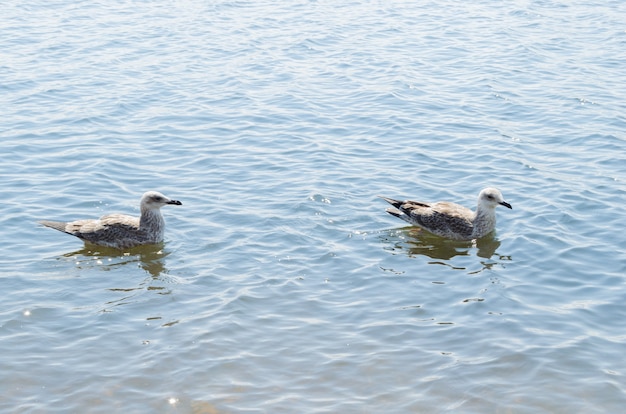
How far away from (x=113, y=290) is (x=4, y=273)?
1.73 meters

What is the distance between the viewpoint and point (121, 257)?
601 inches

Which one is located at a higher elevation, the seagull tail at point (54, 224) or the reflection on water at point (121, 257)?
the seagull tail at point (54, 224)

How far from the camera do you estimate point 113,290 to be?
13.7 metres

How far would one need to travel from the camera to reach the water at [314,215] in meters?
11.3

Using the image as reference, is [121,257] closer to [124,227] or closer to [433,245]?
[124,227]

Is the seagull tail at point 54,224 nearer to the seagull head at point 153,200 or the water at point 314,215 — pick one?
the water at point 314,215

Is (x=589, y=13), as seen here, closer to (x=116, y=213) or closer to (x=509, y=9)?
(x=509, y=9)

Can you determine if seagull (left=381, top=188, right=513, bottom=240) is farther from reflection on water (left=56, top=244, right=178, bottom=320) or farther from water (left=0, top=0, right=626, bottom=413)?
reflection on water (left=56, top=244, right=178, bottom=320)

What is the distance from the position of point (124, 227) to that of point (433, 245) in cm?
513

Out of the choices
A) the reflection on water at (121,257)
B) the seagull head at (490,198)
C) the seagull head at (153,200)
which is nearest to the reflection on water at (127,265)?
the reflection on water at (121,257)

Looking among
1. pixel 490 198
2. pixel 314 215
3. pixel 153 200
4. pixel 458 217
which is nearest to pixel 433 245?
pixel 458 217

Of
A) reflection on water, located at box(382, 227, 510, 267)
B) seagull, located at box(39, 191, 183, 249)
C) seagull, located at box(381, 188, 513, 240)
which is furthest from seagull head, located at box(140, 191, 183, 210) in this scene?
seagull, located at box(381, 188, 513, 240)

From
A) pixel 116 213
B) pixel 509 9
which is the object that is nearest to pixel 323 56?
pixel 509 9

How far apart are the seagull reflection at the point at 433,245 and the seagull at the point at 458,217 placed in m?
0.16
